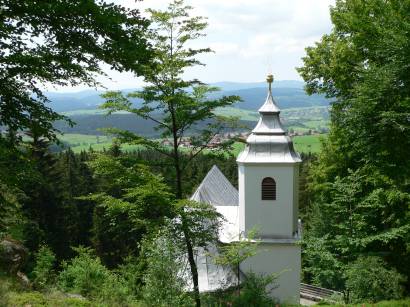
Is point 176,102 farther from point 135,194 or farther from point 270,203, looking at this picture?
point 270,203

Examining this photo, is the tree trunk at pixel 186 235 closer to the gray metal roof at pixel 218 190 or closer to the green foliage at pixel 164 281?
the green foliage at pixel 164 281

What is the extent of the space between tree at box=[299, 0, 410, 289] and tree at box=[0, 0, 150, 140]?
6.43 m

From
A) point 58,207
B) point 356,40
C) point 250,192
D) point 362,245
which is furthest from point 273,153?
point 58,207

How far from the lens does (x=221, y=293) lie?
43.9ft

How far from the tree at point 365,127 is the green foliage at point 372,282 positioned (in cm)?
77

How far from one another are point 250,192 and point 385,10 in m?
8.35

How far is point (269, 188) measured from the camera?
60.3 ft

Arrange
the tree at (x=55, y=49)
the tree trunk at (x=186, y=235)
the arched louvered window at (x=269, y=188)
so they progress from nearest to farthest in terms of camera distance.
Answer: the tree at (x=55, y=49), the tree trunk at (x=186, y=235), the arched louvered window at (x=269, y=188)

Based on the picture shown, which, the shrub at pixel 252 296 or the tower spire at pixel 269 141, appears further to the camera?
the tower spire at pixel 269 141

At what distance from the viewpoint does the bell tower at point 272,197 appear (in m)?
18.0

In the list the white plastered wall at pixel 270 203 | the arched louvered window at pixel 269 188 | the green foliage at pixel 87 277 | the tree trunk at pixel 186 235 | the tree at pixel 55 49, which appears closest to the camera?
the tree at pixel 55 49

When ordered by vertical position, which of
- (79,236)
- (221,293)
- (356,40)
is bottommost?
(79,236)

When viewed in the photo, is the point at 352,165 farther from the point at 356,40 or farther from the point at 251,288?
the point at 251,288

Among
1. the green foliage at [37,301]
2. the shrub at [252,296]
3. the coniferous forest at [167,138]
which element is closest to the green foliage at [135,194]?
the coniferous forest at [167,138]
